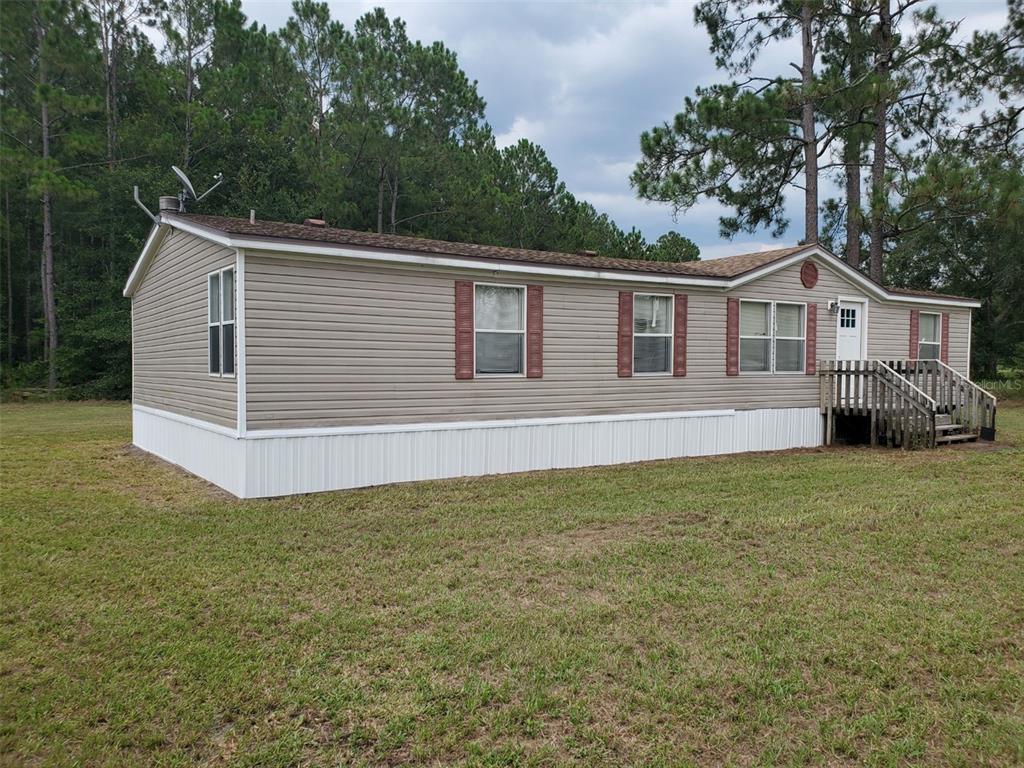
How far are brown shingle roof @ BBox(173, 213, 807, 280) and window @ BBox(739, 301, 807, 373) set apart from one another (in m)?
0.82

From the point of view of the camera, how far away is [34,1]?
73.2 feet

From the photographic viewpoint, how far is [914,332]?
13414 mm

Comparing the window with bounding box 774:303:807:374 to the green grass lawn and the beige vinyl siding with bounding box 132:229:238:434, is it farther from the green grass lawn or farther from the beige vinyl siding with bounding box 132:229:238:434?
the beige vinyl siding with bounding box 132:229:238:434

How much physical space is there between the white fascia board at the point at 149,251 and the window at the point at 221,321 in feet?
7.39

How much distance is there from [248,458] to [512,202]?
20.9 metres

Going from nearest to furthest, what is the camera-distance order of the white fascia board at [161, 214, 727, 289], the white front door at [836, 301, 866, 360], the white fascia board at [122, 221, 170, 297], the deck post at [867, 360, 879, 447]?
the white fascia board at [161, 214, 727, 289] → the white fascia board at [122, 221, 170, 297] → the deck post at [867, 360, 879, 447] → the white front door at [836, 301, 866, 360]

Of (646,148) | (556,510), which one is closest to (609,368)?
(556,510)

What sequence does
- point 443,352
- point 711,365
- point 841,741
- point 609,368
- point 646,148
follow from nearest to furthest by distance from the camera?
point 841,741 → point 443,352 → point 609,368 → point 711,365 → point 646,148

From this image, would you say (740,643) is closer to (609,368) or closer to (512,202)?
(609,368)

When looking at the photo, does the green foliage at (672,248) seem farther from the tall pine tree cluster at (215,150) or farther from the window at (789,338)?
the window at (789,338)

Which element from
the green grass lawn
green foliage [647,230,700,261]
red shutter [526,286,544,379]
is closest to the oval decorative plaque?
red shutter [526,286,544,379]

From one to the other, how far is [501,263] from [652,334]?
286 centimetres

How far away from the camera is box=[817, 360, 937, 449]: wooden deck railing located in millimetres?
10781

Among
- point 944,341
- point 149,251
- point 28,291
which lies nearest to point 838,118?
point 944,341
